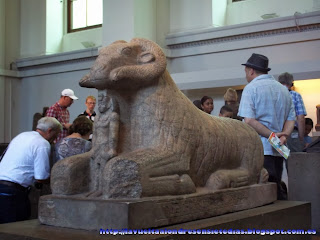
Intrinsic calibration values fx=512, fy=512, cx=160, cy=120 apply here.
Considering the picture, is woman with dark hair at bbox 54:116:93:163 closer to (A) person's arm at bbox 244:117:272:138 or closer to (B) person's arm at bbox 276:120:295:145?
(A) person's arm at bbox 244:117:272:138

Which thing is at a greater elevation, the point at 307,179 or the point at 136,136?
the point at 136,136

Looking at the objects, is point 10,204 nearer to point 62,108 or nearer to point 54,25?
point 62,108

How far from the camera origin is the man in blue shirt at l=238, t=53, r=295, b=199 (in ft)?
15.1

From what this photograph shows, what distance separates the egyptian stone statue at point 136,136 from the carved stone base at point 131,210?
7cm

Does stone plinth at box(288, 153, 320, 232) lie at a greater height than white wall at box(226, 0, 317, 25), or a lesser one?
lesser

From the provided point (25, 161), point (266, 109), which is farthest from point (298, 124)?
point (25, 161)

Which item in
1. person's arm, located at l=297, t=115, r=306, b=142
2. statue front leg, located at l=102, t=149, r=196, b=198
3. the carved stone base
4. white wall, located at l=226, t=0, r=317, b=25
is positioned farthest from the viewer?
white wall, located at l=226, t=0, r=317, b=25

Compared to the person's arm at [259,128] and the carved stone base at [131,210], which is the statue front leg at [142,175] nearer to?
the carved stone base at [131,210]

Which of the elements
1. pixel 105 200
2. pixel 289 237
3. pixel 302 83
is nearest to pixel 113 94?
pixel 105 200

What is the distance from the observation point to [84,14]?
39.9 ft

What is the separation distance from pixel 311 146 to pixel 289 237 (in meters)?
2.05

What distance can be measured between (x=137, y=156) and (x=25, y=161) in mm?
1748

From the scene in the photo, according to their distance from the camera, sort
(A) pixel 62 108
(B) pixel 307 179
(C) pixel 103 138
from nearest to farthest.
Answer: (C) pixel 103 138
(B) pixel 307 179
(A) pixel 62 108

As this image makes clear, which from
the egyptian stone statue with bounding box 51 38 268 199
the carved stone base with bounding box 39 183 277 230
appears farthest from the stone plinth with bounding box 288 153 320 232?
the egyptian stone statue with bounding box 51 38 268 199
